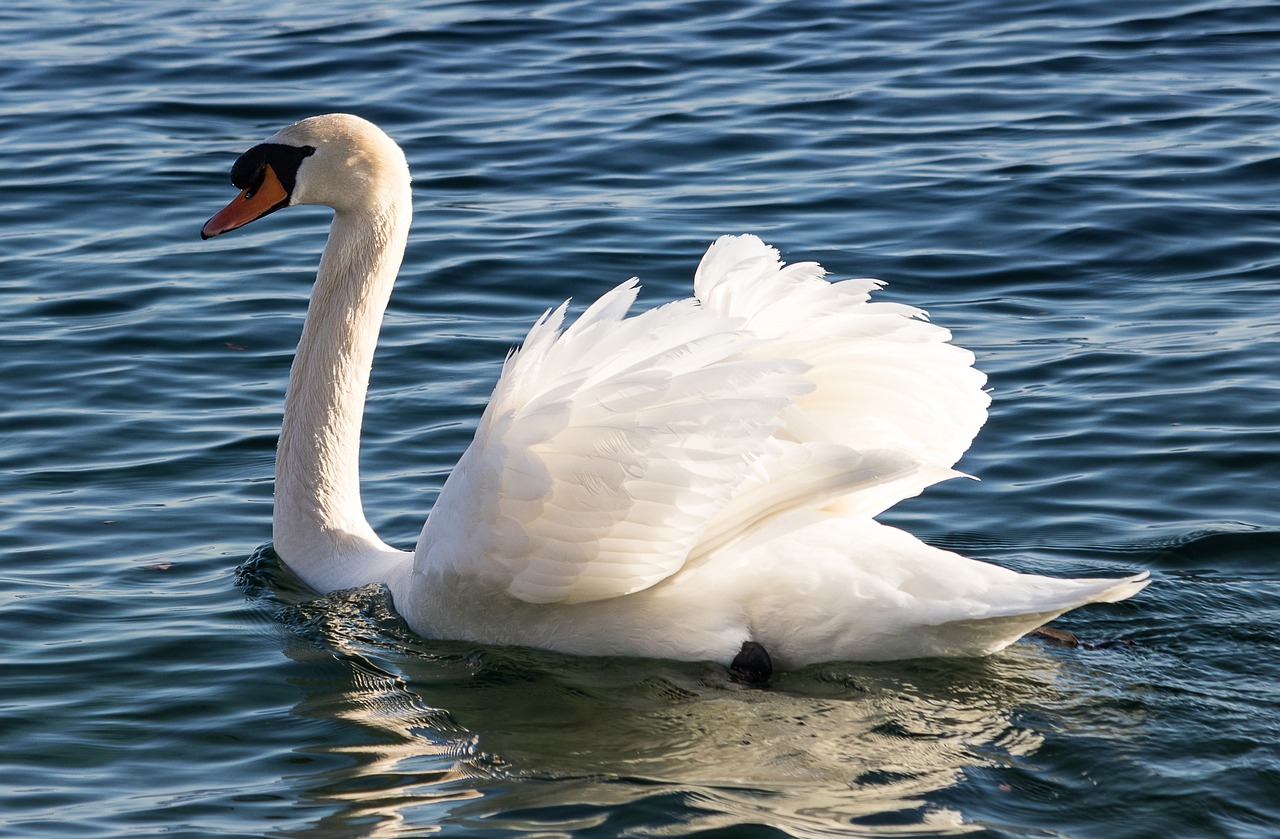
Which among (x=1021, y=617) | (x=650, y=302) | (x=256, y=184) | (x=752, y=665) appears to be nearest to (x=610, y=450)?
(x=752, y=665)

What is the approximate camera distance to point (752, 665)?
559 centimetres

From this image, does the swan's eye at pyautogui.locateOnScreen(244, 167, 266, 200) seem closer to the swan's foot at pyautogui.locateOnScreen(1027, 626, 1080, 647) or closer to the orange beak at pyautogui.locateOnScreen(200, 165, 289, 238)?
the orange beak at pyautogui.locateOnScreen(200, 165, 289, 238)

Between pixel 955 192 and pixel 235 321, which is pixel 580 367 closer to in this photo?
pixel 235 321

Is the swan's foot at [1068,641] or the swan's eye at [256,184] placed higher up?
the swan's eye at [256,184]

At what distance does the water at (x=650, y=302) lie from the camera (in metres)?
5.15

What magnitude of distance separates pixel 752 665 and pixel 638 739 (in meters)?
0.42

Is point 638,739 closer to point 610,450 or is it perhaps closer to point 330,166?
point 610,450

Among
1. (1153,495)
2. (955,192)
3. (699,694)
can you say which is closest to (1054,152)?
(955,192)

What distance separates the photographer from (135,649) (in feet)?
20.4

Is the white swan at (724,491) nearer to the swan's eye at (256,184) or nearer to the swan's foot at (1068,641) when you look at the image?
the swan's foot at (1068,641)

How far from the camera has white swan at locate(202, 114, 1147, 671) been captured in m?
5.38

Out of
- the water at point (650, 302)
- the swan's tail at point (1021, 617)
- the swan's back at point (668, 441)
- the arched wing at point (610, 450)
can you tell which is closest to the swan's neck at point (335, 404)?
the water at point (650, 302)

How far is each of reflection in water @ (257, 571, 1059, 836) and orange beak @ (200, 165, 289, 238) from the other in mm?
1704

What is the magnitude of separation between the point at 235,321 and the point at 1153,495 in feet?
15.6
